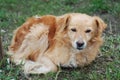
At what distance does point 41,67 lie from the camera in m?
6.08

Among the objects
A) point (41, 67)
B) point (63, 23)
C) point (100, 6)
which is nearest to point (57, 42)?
point (63, 23)

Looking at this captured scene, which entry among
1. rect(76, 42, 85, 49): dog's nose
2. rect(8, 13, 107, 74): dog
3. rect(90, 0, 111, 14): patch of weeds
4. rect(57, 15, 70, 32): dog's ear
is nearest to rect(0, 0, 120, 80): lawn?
rect(90, 0, 111, 14): patch of weeds

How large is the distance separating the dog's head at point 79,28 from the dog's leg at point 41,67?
47 cm

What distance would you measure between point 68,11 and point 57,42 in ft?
15.6

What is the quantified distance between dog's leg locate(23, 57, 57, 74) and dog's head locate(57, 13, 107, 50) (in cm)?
47

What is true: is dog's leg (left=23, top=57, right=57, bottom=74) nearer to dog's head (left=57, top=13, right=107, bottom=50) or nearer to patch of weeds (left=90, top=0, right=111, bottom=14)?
dog's head (left=57, top=13, right=107, bottom=50)

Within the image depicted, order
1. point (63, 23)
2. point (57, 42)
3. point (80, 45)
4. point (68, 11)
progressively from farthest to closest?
1. point (68, 11)
2. point (57, 42)
3. point (63, 23)
4. point (80, 45)

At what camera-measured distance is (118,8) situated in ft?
34.5

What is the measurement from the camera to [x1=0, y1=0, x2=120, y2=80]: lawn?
239 inches

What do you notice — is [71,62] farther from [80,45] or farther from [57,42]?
[80,45]

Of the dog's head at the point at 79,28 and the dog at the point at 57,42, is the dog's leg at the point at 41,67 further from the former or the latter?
the dog's head at the point at 79,28

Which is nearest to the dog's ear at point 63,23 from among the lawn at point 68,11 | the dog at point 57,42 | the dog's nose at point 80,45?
the dog at point 57,42

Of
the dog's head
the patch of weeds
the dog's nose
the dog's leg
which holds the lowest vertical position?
the dog's leg

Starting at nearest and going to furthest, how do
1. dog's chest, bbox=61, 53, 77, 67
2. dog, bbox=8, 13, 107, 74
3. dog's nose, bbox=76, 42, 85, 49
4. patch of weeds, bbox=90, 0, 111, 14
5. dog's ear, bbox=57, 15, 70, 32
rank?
dog's nose, bbox=76, 42, 85, 49 → dog, bbox=8, 13, 107, 74 → dog's ear, bbox=57, 15, 70, 32 → dog's chest, bbox=61, 53, 77, 67 → patch of weeds, bbox=90, 0, 111, 14
